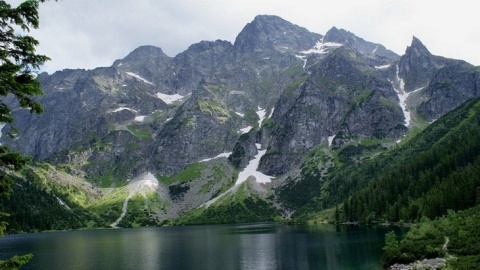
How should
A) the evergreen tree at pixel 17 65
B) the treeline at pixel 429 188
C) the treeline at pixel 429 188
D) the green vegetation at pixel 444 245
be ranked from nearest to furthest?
the evergreen tree at pixel 17 65 < the green vegetation at pixel 444 245 < the treeline at pixel 429 188 < the treeline at pixel 429 188

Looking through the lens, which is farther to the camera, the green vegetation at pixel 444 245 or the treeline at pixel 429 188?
the treeline at pixel 429 188

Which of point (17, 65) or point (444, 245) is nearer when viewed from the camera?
point (17, 65)

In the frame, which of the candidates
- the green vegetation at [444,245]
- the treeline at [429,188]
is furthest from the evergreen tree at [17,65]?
the treeline at [429,188]

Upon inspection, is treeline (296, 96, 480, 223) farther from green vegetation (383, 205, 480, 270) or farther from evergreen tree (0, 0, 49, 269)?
evergreen tree (0, 0, 49, 269)

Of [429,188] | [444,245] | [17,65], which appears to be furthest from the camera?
[429,188]

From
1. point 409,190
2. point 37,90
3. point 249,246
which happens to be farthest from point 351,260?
point 409,190

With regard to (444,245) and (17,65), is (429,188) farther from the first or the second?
(17,65)

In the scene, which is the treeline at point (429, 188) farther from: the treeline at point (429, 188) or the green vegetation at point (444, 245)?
the green vegetation at point (444, 245)

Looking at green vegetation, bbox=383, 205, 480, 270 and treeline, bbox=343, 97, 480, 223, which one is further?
treeline, bbox=343, 97, 480, 223

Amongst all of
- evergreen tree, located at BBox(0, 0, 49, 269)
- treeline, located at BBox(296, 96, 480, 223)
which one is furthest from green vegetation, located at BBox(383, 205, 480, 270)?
evergreen tree, located at BBox(0, 0, 49, 269)

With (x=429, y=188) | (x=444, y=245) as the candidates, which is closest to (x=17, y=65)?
(x=444, y=245)

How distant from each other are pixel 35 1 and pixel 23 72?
3.40 metres

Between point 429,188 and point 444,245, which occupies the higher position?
point 429,188

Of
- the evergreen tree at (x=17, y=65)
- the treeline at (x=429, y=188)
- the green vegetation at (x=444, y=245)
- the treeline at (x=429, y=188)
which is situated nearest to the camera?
the evergreen tree at (x=17, y=65)
